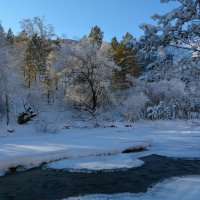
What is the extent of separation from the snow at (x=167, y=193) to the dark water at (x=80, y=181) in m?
0.45

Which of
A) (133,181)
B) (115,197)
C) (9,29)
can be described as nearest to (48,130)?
(133,181)

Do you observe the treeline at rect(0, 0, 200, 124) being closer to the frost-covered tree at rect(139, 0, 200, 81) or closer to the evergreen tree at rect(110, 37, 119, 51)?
the evergreen tree at rect(110, 37, 119, 51)

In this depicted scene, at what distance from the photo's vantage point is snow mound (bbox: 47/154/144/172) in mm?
15367

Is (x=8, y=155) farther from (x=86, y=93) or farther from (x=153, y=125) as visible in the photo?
(x=86, y=93)

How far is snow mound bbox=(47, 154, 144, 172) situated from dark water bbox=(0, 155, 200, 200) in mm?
630

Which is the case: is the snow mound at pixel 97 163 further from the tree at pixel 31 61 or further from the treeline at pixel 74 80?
the tree at pixel 31 61

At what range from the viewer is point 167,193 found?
11.5 metres

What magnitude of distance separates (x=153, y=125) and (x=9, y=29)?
32513mm

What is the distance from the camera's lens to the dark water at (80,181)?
38.7 feet

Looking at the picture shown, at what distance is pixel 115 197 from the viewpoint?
439 inches

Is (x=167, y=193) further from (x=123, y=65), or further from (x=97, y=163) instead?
(x=123, y=65)

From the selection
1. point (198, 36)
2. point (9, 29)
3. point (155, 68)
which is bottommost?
point (155, 68)

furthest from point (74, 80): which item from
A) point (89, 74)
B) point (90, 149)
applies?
point (90, 149)

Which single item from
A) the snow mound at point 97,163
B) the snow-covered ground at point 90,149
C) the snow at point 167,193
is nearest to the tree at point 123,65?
the snow-covered ground at point 90,149
